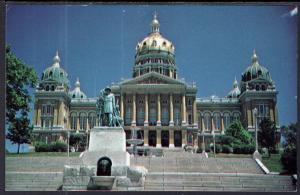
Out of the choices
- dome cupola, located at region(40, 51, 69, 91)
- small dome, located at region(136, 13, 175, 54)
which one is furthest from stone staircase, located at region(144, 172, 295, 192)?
small dome, located at region(136, 13, 175, 54)

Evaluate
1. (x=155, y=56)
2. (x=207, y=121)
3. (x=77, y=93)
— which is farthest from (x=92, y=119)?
(x=207, y=121)

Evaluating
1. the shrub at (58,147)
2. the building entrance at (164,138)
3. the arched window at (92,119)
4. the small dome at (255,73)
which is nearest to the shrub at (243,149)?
the shrub at (58,147)

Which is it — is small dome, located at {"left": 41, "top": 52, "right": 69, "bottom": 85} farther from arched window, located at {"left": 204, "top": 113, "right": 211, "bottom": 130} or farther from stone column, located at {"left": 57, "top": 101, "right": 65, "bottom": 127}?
arched window, located at {"left": 204, "top": 113, "right": 211, "bottom": 130}

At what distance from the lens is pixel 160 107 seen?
6462cm

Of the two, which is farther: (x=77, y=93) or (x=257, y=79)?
(x=77, y=93)

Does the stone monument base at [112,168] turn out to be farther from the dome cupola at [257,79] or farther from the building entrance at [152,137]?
the dome cupola at [257,79]

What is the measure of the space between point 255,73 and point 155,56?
1532 cm

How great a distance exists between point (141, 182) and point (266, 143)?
A: 31.2 m

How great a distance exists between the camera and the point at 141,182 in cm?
1912

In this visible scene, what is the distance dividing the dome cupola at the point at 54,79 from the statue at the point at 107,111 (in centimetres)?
4769

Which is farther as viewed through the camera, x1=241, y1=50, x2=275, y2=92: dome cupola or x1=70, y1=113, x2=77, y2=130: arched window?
x1=70, y1=113, x2=77, y2=130: arched window

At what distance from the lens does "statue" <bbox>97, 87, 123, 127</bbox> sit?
20703 millimetres

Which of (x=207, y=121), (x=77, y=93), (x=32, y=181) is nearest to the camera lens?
(x=32, y=181)

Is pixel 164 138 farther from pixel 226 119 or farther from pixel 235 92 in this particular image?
pixel 235 92
